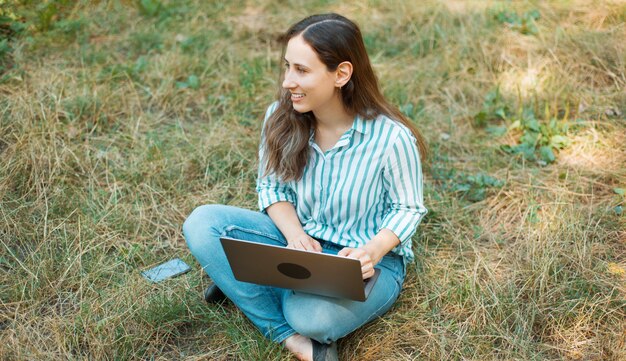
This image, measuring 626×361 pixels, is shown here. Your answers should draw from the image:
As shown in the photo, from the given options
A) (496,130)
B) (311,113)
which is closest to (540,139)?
(496,130)

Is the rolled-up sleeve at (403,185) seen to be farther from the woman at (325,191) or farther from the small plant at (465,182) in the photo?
the small plant at (465,182)

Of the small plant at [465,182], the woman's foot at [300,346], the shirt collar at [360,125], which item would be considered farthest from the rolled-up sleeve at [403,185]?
the small plant at [465,182]

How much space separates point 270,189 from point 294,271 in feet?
1.61

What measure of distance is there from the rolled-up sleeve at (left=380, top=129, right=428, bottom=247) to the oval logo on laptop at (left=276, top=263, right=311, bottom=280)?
14.8 inches

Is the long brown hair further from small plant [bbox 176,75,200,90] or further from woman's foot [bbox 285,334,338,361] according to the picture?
small plant [bbox 176,75,200,90]

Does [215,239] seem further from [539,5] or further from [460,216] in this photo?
[539,5]

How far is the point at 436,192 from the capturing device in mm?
3178

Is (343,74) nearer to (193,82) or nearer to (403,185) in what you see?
(403,185)

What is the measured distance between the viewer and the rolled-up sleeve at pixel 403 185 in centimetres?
229

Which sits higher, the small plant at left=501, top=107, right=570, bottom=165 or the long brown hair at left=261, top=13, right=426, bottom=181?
the long brown hair at left=261, top=13, right=426, bottom=181

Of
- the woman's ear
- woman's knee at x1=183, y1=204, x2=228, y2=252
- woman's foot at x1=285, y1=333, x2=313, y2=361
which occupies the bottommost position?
woman's foot at x1=285, y1=333, x2=313, y2=361

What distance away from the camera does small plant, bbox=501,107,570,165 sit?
340 centimetres

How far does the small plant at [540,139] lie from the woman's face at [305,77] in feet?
5.09

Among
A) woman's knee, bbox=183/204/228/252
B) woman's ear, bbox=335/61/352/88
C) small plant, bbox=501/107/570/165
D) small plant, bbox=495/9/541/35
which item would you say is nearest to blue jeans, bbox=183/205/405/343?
woman's knee, bbox=183/204/228/252
